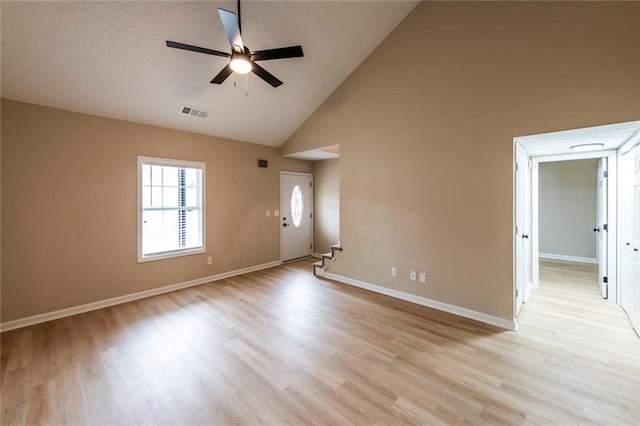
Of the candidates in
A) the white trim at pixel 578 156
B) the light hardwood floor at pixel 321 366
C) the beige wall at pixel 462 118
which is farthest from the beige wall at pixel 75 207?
the white trim at pixel 578 156

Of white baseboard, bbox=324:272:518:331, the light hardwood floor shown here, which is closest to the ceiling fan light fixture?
the light hardwood floor

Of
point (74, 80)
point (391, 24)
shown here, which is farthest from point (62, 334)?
point (391, 24)

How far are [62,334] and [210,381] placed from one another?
2.21 metres

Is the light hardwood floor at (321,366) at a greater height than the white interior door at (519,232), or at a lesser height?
lesser

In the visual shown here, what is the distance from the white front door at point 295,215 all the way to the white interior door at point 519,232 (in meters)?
4.44

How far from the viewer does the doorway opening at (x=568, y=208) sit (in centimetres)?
304

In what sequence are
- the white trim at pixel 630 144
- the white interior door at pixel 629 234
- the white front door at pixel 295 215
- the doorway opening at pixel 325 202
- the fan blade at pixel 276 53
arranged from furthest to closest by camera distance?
the doorway opening at pixel 325 202, the white front door at pixel 295 215, the white interior door at pixel 629 234, the white trim at pixel 630 144, the fan blade at pixel 276 53

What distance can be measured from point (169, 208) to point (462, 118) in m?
4.65

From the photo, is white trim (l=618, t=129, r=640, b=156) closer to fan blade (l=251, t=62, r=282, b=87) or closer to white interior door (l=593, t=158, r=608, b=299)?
white interior door (l=593, t=158, r=608, b=299)

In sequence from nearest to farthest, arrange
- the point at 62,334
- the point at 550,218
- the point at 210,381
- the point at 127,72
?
the point at 210,381 < the point at 62,334 < the point at 127,72 < the point at 550,218

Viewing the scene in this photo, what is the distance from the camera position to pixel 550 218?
20.9ft

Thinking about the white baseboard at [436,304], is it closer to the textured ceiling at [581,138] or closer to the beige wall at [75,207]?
the textured ceiling at [581,138]

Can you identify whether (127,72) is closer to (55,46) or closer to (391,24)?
(55,46)

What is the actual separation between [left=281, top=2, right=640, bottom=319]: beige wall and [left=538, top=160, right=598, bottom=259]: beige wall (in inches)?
189
